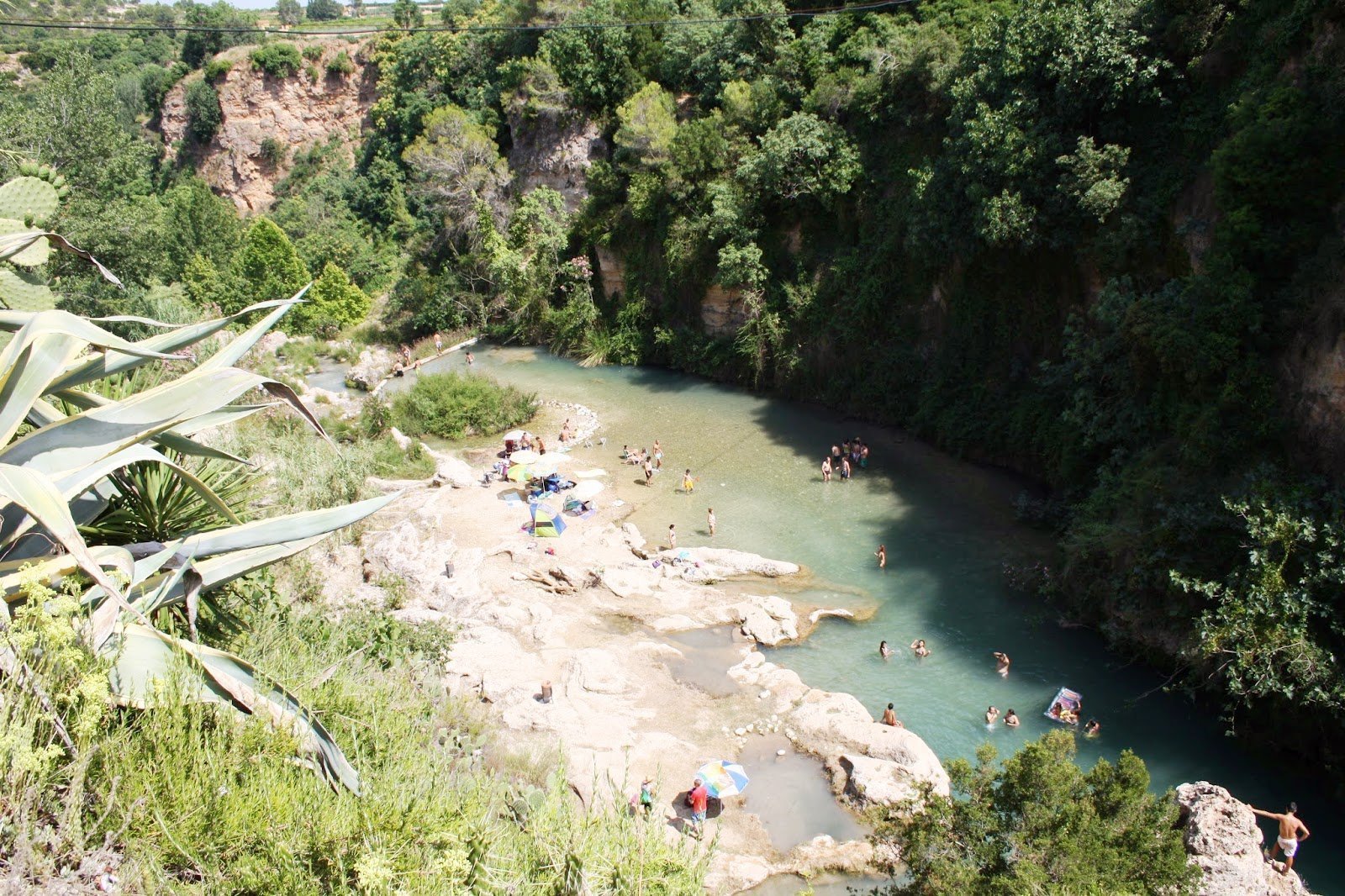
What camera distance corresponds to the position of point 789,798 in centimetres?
1317

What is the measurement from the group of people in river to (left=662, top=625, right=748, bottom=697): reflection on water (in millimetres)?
7238

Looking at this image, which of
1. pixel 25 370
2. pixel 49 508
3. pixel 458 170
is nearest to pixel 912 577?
pixel 25 370

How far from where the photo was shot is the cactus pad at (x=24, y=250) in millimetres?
7223

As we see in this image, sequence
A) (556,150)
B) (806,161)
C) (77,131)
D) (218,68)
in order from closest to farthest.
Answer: (806,161), (77,131), (556,150), (218,68)

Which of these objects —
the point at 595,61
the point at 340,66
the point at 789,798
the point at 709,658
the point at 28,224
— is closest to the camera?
the point at 28,224

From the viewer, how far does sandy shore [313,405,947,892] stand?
504 inches

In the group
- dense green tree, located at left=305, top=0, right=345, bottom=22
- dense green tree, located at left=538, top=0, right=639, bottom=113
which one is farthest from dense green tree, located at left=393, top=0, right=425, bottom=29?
dense green tree, located at left=305, top=0, right=345, bottom=22

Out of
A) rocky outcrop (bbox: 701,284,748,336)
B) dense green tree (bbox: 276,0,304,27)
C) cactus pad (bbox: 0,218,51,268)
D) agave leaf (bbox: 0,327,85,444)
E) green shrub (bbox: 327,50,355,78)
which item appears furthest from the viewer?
dense green tree (bbox: 276,0,304,27)

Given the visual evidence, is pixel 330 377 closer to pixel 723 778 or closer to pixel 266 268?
pixel 266 268

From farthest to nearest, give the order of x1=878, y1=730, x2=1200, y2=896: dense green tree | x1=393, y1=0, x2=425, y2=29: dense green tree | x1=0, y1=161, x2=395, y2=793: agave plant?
x1=393, y1=0, x2=425, y2=29: dense green tree
x1=878, y1=730, x2=1200, y2=896: dense green tree
x1=0, y1=161, x2=395, y2=793: agave plant

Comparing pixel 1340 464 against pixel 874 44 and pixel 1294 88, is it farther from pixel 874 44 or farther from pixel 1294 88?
pixel 874 44

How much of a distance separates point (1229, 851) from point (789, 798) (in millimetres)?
5504

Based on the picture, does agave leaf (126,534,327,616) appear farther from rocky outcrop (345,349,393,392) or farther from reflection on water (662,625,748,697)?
rocky outcrop (345,349,393,392)

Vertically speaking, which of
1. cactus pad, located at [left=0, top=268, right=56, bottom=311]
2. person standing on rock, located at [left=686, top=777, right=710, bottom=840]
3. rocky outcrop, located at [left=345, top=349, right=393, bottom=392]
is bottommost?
rocky outcrop, located at [left=345, top=349, right=393, bottom=392]
